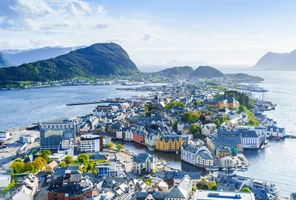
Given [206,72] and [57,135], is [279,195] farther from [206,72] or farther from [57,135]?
[206,72]

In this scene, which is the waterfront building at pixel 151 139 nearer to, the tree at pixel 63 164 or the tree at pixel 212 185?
the tree at pixel 63 164

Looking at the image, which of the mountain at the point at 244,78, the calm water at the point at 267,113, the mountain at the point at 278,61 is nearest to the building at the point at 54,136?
the calm water at the point at 267,113

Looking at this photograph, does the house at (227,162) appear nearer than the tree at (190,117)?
Yes

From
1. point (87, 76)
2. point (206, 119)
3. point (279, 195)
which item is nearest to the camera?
point (279, 195)

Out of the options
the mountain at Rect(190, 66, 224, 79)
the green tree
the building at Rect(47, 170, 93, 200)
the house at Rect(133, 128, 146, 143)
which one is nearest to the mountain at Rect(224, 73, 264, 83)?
the mountain at Rect(190, 66, 224, 79)

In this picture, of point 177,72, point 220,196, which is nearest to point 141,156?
point 220,196

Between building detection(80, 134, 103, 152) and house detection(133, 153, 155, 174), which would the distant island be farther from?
house detection(133, 153, 155, 174)

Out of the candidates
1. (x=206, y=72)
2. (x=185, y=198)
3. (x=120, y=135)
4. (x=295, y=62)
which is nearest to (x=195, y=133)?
(x=120, y=135)
